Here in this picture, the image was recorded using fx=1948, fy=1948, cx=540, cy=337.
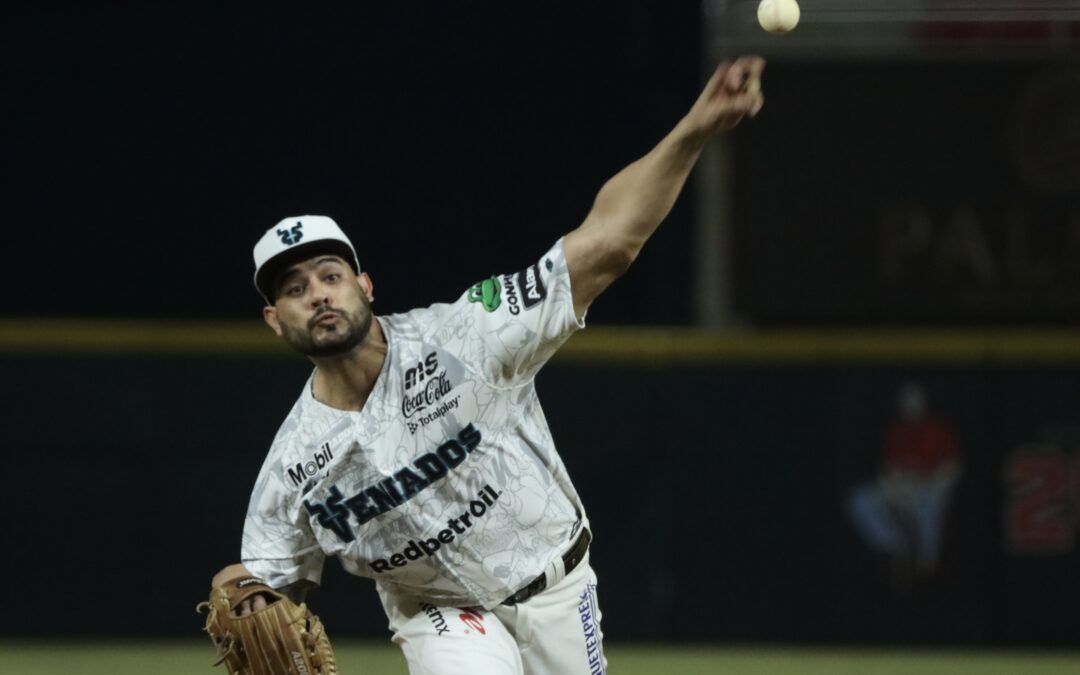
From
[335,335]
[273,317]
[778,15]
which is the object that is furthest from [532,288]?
[778,15]

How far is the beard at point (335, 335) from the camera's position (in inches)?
183

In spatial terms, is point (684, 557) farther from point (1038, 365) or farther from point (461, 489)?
point (461, 489)

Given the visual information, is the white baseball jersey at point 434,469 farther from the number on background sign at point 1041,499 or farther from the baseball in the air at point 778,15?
the number on background sign at point 1041,499

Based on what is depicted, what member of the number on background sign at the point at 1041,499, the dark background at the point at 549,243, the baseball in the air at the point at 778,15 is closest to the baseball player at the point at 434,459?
the baseball in the air at the point at 778,15

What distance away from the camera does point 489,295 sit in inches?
183

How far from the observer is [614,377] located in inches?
365

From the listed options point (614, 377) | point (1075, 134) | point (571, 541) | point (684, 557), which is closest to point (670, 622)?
point (684, 557)

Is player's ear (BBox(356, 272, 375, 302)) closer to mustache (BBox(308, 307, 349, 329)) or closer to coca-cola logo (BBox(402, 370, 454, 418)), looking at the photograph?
mustache (BBox(308, 307, 349, 329))

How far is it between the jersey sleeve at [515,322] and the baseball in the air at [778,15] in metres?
0.70

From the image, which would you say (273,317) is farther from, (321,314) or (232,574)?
(232,574)

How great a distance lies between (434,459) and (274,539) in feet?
1.54

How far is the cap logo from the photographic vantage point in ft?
15.6

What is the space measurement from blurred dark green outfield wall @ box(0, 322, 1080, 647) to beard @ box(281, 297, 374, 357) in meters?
4.58

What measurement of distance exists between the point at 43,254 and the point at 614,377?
310 cm
